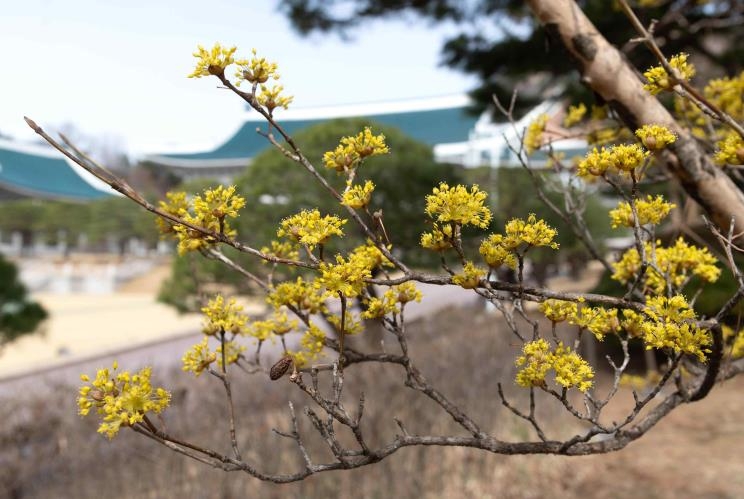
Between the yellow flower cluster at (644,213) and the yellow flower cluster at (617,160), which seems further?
the yellow flower cluster at (644,213)

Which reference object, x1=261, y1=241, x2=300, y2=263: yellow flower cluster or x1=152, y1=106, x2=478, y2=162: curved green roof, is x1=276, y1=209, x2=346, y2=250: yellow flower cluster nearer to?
x1=261, y1=241, x2=300, y2=263: yellow flower cluster

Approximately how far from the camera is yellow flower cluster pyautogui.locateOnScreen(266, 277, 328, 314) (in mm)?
1066

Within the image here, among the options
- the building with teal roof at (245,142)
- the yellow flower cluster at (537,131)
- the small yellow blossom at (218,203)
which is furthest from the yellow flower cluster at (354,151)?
the building with teal roof at (245,142)

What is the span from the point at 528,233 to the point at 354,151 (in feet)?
1.04

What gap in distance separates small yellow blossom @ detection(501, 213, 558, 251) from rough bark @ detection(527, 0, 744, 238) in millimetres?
493

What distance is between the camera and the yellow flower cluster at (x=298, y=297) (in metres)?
1.07

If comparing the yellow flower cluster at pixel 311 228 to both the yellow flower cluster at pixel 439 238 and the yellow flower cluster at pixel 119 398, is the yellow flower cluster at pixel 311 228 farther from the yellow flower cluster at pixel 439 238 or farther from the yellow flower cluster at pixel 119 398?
the yellow flower cluster at pixel 119 398

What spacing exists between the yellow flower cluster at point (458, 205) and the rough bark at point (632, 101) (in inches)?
22.7

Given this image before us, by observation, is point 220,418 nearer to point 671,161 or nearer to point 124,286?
point 671,161

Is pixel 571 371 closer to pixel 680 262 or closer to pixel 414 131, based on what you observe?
pixel 680 262

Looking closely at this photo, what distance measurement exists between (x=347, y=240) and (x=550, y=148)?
580cm

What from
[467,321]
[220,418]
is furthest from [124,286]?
[220,418]

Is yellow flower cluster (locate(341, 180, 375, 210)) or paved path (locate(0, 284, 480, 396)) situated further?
paved path (locate(0, 284, 480, 396))

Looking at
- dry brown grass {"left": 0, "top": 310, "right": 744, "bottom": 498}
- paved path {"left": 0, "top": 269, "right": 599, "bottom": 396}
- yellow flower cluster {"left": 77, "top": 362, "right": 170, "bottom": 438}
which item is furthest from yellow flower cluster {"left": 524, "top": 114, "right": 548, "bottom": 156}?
paved path {"left": 0, "top": 269, "right": 599, "bottom": 396}
